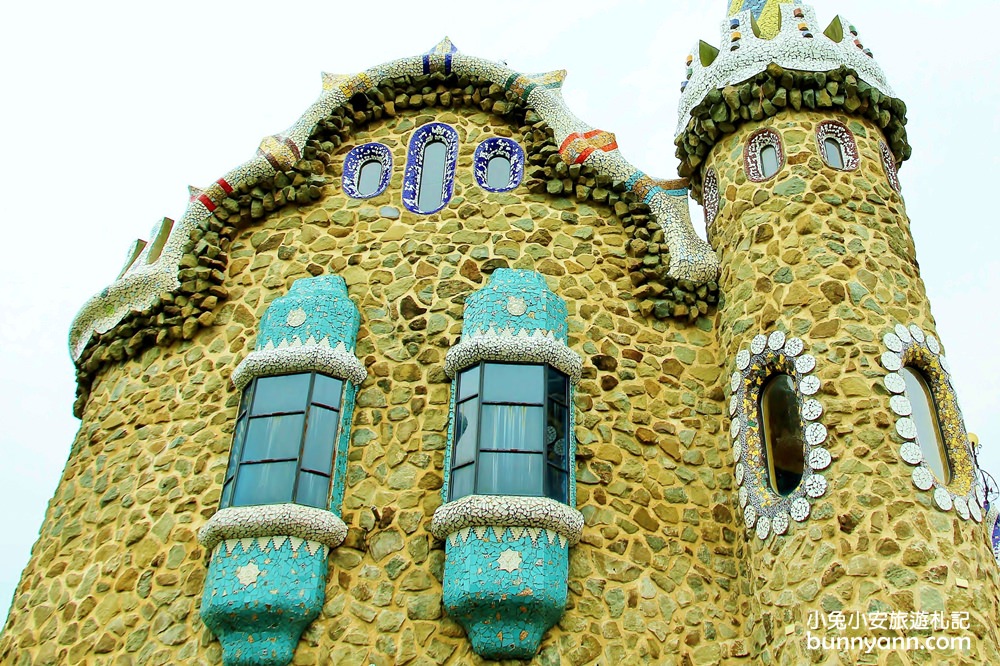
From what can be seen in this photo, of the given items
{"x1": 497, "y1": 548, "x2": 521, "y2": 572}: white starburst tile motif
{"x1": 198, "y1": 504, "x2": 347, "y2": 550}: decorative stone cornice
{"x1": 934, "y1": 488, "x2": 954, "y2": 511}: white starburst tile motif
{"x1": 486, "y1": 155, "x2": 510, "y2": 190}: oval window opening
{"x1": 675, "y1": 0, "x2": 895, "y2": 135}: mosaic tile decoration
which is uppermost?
{"x1": 675, "y1": 0, "x2": 895, "y2": 135}: mosaic tile decoration

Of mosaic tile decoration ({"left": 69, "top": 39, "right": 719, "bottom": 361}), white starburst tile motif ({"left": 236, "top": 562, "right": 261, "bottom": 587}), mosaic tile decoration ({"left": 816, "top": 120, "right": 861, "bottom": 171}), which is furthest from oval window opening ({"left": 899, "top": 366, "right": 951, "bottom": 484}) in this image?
white starburst tile motif ({"left": 236, "top": 562, "right": 261, "bottom": 587})

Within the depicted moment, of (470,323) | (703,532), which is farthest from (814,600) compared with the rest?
(470,323)

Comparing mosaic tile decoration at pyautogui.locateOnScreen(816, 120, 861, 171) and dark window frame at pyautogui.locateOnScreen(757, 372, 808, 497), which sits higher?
mosaic tile decoration at pyautogui.locateOnScreen(816, 120, 861, 171)

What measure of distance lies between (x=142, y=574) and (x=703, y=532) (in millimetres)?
4336

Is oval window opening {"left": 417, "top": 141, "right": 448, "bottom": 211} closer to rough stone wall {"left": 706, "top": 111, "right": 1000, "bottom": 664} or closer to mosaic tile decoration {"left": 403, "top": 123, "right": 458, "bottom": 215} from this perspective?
mosaic tile decoration {"left": 403, "top": 123, "right": 458, "bottom": 215}

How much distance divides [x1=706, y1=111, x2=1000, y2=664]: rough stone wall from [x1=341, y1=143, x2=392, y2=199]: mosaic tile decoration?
3124 millimetres

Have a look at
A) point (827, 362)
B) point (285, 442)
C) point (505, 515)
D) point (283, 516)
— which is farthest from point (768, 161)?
point (283, 516)

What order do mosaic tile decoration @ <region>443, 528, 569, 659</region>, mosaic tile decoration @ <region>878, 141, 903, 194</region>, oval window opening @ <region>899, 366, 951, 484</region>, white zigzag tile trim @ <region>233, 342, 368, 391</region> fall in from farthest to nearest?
mosaic tile decoration @ <region>878, 141, 903, 194</region>, white zigzag tile trim @ <region>233, 342, 368, 391</region>, oval window opening @ <region>899, 366, 951, 484</region>, mosaic tile decoration @ <region>443, 528, 569, 659</region>

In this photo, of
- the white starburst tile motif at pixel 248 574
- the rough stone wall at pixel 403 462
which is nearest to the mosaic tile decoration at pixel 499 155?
the rough stone wall at pixel 403 462

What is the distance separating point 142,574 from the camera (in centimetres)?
770

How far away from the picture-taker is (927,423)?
7336 mm

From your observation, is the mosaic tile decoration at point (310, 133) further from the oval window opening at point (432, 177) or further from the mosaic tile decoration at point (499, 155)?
the oval window opening at point (432, 177)

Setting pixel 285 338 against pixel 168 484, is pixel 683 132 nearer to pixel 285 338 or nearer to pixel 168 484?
pixel 285 338

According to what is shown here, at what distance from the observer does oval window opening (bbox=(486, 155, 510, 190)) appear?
9.51m
